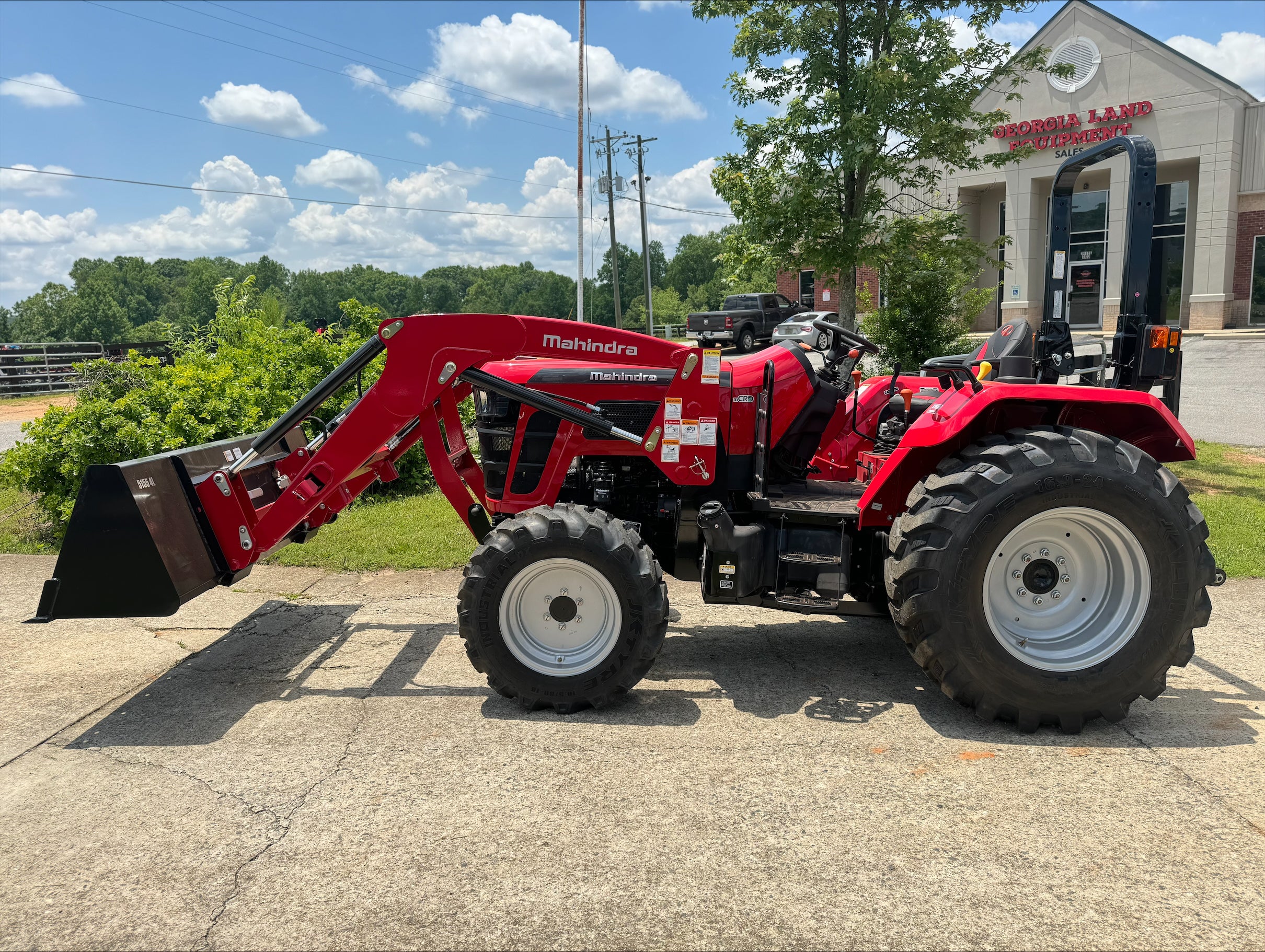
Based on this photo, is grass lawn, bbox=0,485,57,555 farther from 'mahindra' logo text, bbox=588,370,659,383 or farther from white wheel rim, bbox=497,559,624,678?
'mahindra' logo text, bbox=588,370,659,383

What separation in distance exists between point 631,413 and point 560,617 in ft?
3.84

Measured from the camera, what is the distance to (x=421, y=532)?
768 centimetres

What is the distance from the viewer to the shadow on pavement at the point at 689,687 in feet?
12.9

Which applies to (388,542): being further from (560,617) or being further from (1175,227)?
(1175,227)

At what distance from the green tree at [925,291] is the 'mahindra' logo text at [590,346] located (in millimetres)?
8043

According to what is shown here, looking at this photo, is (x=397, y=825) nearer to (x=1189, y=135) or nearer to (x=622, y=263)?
(x=1189, y=135)

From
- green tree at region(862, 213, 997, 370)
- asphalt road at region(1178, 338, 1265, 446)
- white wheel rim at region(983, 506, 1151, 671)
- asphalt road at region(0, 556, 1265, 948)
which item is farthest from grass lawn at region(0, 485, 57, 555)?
asphalt road at region(1178, 338, 1265, 446)

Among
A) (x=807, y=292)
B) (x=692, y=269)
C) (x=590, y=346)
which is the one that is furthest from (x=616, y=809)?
(x=692, y=269)

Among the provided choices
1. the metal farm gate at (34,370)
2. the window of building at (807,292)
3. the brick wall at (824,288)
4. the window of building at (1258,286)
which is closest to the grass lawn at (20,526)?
the brick wall at (824,288)

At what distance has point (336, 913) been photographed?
267 centimetres

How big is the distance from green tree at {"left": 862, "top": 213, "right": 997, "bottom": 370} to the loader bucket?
968 centimetres

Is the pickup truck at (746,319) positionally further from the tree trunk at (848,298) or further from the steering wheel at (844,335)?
the steering wheel at (844,335)

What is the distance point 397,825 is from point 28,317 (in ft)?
274

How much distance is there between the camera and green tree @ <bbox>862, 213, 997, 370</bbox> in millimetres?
11625
